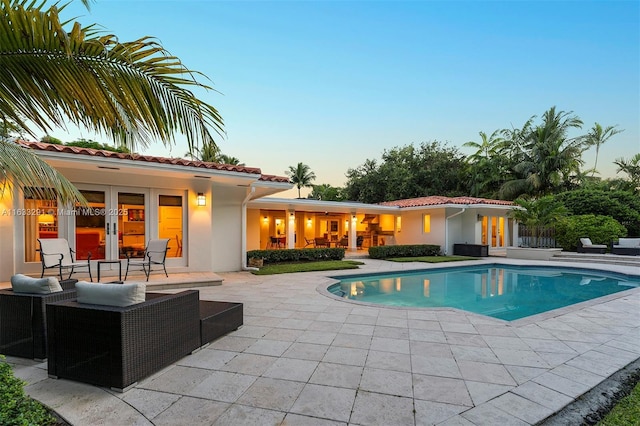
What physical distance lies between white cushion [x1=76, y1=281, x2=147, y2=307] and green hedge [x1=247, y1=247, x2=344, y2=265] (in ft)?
31.4

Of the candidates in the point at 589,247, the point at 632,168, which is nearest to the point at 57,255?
the point at 589,247

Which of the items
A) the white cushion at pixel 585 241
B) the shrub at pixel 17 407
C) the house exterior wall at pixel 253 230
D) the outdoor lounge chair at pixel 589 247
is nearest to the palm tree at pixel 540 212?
the white cushion at pixel 585 241

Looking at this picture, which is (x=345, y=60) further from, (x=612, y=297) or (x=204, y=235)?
(x=612, y=297)

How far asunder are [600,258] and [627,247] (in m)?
2.19

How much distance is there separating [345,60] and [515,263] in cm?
1198

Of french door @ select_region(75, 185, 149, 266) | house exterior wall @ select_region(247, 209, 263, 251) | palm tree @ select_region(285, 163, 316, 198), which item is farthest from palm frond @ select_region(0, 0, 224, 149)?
palm tree @ select_region(285, 163, 316, 198)

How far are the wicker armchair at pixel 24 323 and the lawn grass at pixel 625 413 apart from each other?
5.60 meters

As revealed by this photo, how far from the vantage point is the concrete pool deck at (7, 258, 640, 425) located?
2689 mm

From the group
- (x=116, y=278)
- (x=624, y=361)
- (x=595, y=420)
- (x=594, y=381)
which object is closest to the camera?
(x=595, y=420)

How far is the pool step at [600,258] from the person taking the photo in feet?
47.0

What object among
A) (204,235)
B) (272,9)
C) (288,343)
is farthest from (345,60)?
(288,343)

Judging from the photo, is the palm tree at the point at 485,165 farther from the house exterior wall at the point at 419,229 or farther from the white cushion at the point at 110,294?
the white cushion at the point at 110,294

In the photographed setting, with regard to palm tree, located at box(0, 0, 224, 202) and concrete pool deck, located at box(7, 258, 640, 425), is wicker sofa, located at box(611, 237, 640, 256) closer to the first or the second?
concrete pool deck, located at box(7, 258, 640, 425)

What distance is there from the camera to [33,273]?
796 cm
